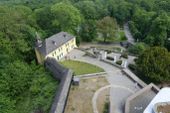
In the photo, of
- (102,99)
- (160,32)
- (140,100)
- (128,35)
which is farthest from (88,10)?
(140,100)

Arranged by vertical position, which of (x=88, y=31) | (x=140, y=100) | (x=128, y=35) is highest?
(x=88, y=31)

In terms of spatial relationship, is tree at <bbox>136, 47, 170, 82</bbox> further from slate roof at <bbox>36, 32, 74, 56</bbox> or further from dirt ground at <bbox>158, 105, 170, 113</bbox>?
slate roof at <bbox>36, 32, 74, 56</bbox>

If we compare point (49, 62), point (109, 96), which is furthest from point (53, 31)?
point (109, 96)

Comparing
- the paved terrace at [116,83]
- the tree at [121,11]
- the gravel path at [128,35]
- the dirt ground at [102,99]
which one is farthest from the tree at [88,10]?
the dirt ground at [102,99]

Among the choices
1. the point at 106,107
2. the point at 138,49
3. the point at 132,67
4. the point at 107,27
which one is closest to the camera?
the point at 106,107

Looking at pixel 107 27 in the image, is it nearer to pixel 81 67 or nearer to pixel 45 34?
pixel 45 34

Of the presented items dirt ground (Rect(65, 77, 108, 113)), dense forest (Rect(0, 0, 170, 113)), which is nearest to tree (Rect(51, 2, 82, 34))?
dense forest (Rect(0, 0, 170, 113))

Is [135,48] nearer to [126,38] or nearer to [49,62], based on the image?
[126,38]
